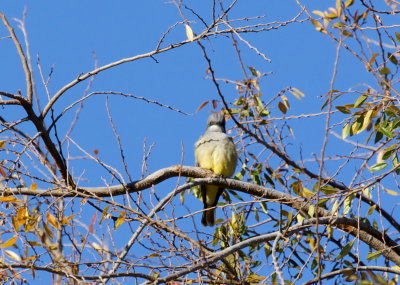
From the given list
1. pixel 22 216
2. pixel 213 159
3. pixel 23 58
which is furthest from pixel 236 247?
pixel 213 159

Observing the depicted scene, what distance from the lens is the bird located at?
24.8 ft

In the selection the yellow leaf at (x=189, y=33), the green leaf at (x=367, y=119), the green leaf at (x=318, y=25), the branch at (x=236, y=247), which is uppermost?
the yellow leaf at (x=189, y=33)

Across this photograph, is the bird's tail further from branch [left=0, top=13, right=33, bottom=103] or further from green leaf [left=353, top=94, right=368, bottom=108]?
green leaf [left=353, top=94, right=368, bottom=108]

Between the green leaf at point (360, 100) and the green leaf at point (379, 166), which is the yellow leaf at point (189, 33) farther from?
the green leaf at point (379, 166)

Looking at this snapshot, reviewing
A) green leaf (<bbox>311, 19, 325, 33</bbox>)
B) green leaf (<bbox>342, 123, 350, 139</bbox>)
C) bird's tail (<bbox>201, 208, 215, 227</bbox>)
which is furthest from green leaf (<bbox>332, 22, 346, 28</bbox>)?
bird's tail (<bbox>201, 208, 215, 227</bbox>)

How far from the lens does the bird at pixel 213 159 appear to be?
24.8 ft

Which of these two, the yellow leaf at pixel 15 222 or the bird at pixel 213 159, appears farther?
the bird at pixel 213 159

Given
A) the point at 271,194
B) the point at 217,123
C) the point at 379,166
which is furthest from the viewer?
the point at 217,123

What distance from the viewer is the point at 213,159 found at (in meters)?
7.88

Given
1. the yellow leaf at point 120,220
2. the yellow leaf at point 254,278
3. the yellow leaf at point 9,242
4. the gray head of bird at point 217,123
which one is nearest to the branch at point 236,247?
the yellow leaf at point 254,278

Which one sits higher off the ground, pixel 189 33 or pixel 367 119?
pixel 189 33

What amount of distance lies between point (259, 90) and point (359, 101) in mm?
1716

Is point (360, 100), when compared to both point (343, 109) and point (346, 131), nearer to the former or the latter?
point (343, 109)

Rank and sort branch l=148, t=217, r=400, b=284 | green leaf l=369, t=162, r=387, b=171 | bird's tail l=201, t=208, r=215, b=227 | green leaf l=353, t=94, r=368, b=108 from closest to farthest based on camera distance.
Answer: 1. branch l=148, t=217, r=400, b=284
2. green leaf l=369, t=162, r=387, b=171
3. green leaf l=353, t=94, r=368, b=108
4. bird's tail l=201, t=208, r=215, b=227
